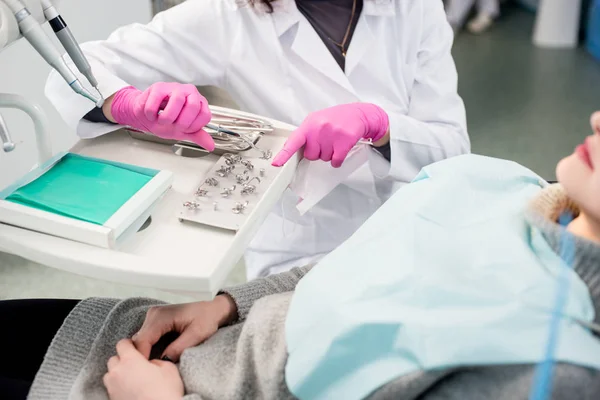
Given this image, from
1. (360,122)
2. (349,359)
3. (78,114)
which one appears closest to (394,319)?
(349,359)

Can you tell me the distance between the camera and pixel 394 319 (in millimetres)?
692

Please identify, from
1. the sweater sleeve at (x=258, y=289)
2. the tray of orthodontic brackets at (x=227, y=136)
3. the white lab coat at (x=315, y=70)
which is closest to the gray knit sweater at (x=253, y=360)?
the sweater sleeve at (x=258, y=289)

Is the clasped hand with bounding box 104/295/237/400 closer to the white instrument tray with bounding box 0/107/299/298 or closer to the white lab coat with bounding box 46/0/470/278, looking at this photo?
the white instrument tray with bounding box 0/107/299/298

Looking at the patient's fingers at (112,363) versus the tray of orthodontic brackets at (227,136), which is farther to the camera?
the tray of orthodontic brackets at (227,136)

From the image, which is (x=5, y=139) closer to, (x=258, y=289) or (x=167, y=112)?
(x=167, y=112)

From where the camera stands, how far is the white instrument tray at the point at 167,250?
766 millimetres

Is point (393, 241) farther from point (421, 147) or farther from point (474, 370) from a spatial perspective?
point (421, 147)

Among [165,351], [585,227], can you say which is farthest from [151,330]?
[585,227]

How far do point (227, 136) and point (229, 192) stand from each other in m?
0.15

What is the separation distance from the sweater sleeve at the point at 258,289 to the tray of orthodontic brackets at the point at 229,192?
117 millimetres

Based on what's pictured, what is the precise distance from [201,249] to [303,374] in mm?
214

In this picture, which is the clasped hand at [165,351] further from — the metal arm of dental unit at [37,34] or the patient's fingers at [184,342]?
the metal arm of dental unit at [37,34]

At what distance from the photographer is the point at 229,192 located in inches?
35.6

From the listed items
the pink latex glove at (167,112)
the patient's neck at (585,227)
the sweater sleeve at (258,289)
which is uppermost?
the pink latex glove at (167,112)
